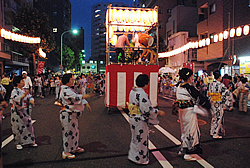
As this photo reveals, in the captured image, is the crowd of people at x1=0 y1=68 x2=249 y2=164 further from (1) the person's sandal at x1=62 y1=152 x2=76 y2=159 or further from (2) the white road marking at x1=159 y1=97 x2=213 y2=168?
(2) the white road marking at x1=159 y1=97 x2=213 y2=168

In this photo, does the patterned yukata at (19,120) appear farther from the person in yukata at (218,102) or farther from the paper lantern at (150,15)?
the paper lantern at (150,15)

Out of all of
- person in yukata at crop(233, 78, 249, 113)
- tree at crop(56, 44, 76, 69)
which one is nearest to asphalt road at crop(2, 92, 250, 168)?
person in yukata at crop(233, 78, 249, 113)

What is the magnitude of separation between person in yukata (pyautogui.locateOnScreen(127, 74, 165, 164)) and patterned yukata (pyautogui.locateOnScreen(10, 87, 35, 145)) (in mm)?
2781

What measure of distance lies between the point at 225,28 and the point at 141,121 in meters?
21.9

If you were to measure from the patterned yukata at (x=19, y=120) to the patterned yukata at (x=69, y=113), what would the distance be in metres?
1.26

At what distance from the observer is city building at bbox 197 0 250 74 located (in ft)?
62.6

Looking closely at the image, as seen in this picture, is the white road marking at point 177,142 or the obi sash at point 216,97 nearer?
the white road marking at point 177,142

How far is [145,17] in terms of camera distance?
9.12m

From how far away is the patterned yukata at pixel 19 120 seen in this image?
4570mm

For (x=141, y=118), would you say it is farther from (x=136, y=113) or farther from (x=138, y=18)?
(x=138, y=18)

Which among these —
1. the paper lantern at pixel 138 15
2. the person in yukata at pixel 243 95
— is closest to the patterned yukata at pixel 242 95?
the person in yukata at pixel 243 95

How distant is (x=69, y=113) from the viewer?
161 inches

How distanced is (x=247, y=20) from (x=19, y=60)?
2862 cm

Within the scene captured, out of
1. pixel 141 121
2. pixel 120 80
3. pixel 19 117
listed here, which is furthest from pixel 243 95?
pixel 19 117
